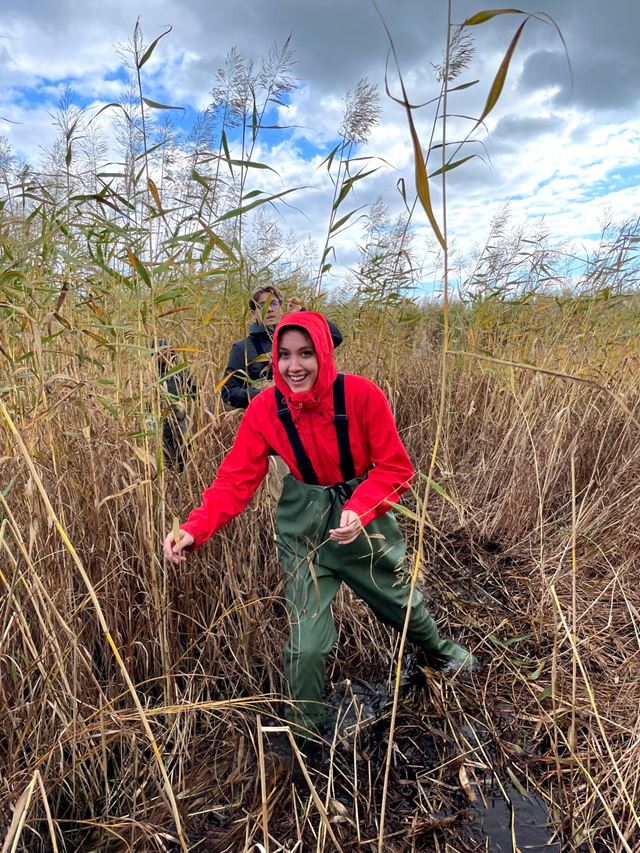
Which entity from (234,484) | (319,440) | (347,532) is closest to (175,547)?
(234,484)

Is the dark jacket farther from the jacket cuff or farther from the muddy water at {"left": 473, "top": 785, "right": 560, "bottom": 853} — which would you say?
the muddy water at {"left": 473, "top": 785, "right": 560, "bottom": 853}

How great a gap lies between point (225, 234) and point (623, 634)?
2.25 m

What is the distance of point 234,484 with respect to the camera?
1762mm

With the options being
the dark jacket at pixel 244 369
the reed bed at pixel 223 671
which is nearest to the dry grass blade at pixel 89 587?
the reed bed at pixel 223 671

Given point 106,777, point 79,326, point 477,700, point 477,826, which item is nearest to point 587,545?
point 477,700

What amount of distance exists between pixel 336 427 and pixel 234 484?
0.39m

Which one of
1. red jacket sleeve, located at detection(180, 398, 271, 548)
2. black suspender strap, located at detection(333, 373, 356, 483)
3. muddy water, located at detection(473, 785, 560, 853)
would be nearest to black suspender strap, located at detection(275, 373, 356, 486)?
black suspender strap, located at detection(333, 373, 356, 483)

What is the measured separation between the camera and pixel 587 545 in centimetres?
265

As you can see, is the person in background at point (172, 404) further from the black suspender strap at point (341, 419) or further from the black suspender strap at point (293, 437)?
the black suspender strap at point (341, 419)

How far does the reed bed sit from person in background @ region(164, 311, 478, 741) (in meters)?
0.15

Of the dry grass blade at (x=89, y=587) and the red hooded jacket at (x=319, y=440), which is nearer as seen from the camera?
the dry grass blade at (x=89, y=587)

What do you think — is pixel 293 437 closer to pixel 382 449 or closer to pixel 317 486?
pixel 317 486

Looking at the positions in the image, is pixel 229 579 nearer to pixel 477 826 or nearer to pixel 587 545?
pixel 477 826

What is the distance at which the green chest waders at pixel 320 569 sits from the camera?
170cm
